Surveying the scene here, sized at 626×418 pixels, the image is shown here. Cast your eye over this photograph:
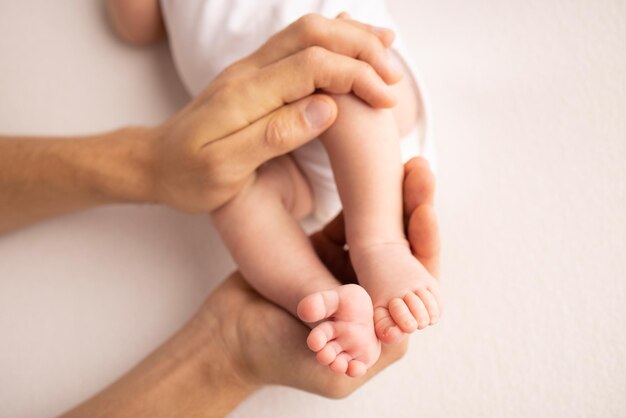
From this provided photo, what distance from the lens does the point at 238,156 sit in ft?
2.74

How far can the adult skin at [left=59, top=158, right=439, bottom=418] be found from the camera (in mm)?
840

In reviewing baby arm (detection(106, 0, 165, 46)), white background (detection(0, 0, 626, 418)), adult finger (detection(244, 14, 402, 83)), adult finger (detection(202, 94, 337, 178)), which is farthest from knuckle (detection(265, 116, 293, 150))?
baby arm (detection(106, 0, 165, 46))

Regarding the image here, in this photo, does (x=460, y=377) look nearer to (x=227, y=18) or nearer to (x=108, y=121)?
(x=227, y=18)

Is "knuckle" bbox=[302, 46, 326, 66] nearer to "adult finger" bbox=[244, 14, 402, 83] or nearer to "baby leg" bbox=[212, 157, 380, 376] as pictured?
"adult finger" bbox=[244, 14, 402, 83]

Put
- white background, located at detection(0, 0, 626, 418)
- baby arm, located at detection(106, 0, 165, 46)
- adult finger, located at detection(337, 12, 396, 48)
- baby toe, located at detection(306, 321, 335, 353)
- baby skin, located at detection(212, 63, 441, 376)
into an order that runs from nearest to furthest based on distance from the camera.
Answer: baby toe, located at detection(306, 321, 335, 353) < baby skin, located at detection(212, 63, 441, 376) < adult finger, located at detection(337, 12, 396, 48) < white background, located at detection(0, 0, 626, 418) < baby arm, located at detection(106, 0, 165, 46)

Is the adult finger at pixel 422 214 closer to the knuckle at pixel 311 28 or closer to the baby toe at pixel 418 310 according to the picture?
the baby toe at pixel 418 310

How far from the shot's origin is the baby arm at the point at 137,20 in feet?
3.84

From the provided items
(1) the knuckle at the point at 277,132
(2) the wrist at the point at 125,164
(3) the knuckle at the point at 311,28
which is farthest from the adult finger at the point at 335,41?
(2) the wrist at the point at 125,164

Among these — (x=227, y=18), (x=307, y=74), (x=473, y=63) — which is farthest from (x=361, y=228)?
(x=473, y=63)

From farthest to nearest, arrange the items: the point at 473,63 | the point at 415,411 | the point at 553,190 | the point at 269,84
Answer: the point at 473,63 < the point at 553,190 < the point at 415,411 < the point at 269,84

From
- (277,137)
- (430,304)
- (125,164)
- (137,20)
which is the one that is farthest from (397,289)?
(137,20)

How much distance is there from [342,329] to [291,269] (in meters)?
0.19

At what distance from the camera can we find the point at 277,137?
2.71 ft

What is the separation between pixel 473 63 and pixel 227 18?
55 cm
